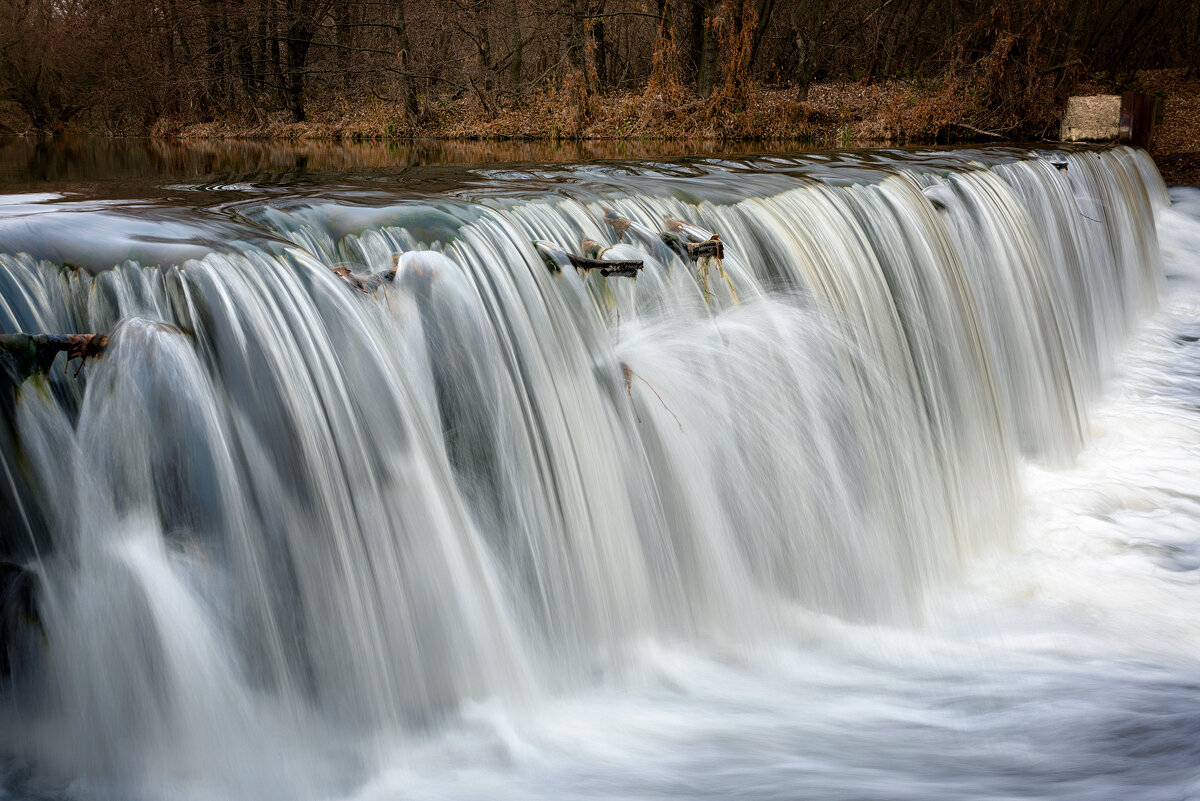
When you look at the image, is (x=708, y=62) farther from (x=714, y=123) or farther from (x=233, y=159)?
(x=233, y=159)

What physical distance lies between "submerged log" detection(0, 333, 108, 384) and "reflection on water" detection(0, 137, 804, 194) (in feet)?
7.89

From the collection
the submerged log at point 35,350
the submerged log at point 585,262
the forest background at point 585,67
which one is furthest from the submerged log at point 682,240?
the forest background at point 585,67

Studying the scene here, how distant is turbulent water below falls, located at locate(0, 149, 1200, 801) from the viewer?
2.50 metres

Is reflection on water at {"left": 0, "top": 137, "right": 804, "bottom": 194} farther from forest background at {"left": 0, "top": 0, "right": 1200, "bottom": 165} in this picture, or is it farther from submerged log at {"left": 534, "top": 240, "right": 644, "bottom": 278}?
submerged log at {"left": 534, "top": 240, "right": 644, "bottom": 278}

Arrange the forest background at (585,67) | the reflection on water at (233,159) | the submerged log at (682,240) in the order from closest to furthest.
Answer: the submerged log at (682,240) → the reflection on water at (233,159) → the forest background at (585,67)

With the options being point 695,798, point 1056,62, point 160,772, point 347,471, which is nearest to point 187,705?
point 160,772

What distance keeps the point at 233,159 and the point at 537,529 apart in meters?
7.07

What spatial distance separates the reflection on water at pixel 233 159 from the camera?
5.98m

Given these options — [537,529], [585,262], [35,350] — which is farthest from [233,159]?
[35,350]

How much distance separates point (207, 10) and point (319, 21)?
10.4 ft

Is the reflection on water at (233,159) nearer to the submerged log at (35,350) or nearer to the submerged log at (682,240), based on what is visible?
the submerged log at (682,240)

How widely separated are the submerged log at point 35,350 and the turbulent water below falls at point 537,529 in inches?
1.8

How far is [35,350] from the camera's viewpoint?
248 cm

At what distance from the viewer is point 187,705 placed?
8.11ft
